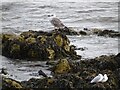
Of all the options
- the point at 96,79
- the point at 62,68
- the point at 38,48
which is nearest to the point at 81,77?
the point at 96,79

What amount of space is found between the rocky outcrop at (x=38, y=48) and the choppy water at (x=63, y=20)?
0.32 m

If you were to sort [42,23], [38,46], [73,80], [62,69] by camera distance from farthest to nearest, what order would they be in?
[42,23] < [38,46] < [62,69] < [73,80]

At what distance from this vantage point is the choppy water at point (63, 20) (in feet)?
34.1

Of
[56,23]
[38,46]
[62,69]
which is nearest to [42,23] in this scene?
[56,23]

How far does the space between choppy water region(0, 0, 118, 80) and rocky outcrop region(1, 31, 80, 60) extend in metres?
0.32

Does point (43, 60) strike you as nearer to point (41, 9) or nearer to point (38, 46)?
point (38, 46)

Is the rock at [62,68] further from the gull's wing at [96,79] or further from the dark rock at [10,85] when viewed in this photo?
the dark rock at [10,85]

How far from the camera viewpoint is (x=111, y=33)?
15391 millimetres

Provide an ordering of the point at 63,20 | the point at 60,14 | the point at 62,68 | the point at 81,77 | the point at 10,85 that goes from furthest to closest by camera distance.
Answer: the point at 60,14
the point at 63,20
the point at 62,68
the point at 81,77
the point at 10,85

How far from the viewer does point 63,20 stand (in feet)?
67.8

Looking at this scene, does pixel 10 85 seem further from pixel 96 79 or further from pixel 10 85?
pixel 96 79

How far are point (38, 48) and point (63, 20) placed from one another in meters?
9.72

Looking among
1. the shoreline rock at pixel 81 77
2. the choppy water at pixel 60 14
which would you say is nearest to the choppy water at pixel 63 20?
the choppy water at pixel 60 14

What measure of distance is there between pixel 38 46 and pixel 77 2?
56.6 feet
